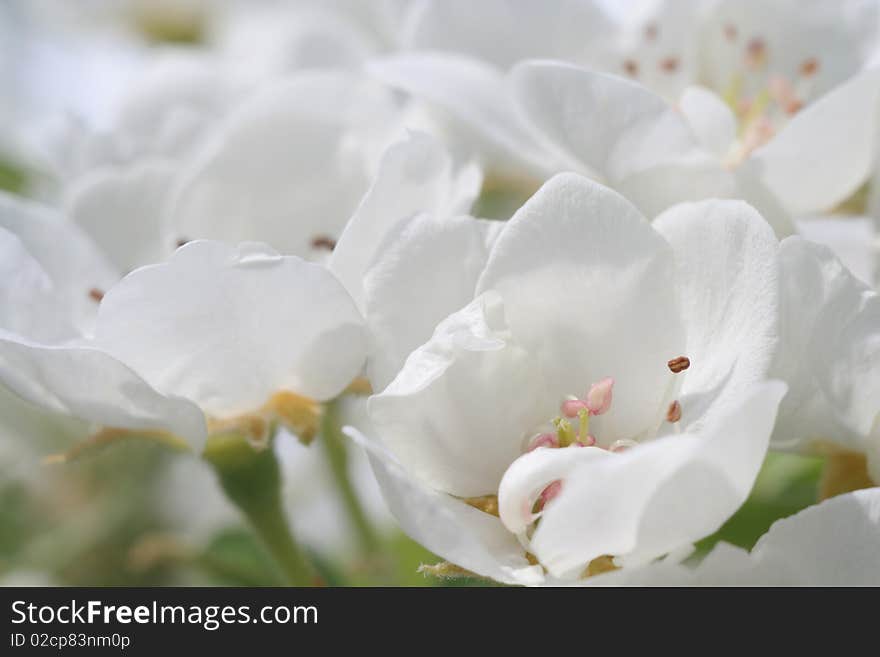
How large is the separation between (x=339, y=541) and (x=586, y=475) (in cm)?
90

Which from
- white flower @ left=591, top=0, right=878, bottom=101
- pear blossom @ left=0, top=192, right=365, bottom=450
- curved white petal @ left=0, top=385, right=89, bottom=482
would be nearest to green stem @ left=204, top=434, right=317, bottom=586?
pear blossom @ left=0, top=192, right=365, bottom=450

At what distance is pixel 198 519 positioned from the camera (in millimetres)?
1417

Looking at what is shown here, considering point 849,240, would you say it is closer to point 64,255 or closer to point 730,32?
point 730,32

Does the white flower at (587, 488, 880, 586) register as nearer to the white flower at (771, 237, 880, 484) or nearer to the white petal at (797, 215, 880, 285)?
the white flower at (771, 237, 880, 484)

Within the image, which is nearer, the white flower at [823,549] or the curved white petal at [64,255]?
the white flower at [823,549]

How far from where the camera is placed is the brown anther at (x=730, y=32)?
95cm

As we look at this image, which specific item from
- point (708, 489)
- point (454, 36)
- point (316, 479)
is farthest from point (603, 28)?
point (316, 479)

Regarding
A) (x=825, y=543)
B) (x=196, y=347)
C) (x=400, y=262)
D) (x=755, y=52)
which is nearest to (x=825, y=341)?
(x=825, y=543)

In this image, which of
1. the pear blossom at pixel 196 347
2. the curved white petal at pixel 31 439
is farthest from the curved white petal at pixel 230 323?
the curved white petal at pixel 31 439

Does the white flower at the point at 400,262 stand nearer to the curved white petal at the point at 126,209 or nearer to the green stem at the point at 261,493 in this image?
the green stem at the point at 261,493

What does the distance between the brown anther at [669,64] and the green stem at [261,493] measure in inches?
16.6

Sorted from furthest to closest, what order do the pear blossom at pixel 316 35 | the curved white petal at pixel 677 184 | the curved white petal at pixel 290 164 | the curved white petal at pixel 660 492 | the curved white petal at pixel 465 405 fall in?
the pear blossom at pixel 316 35 → the curved white petal at pixel 290 164 → the curved white petal at pixel 677 184 → the curved white petal at pixel 465 405 → the curved white petal at pixel 660 492
